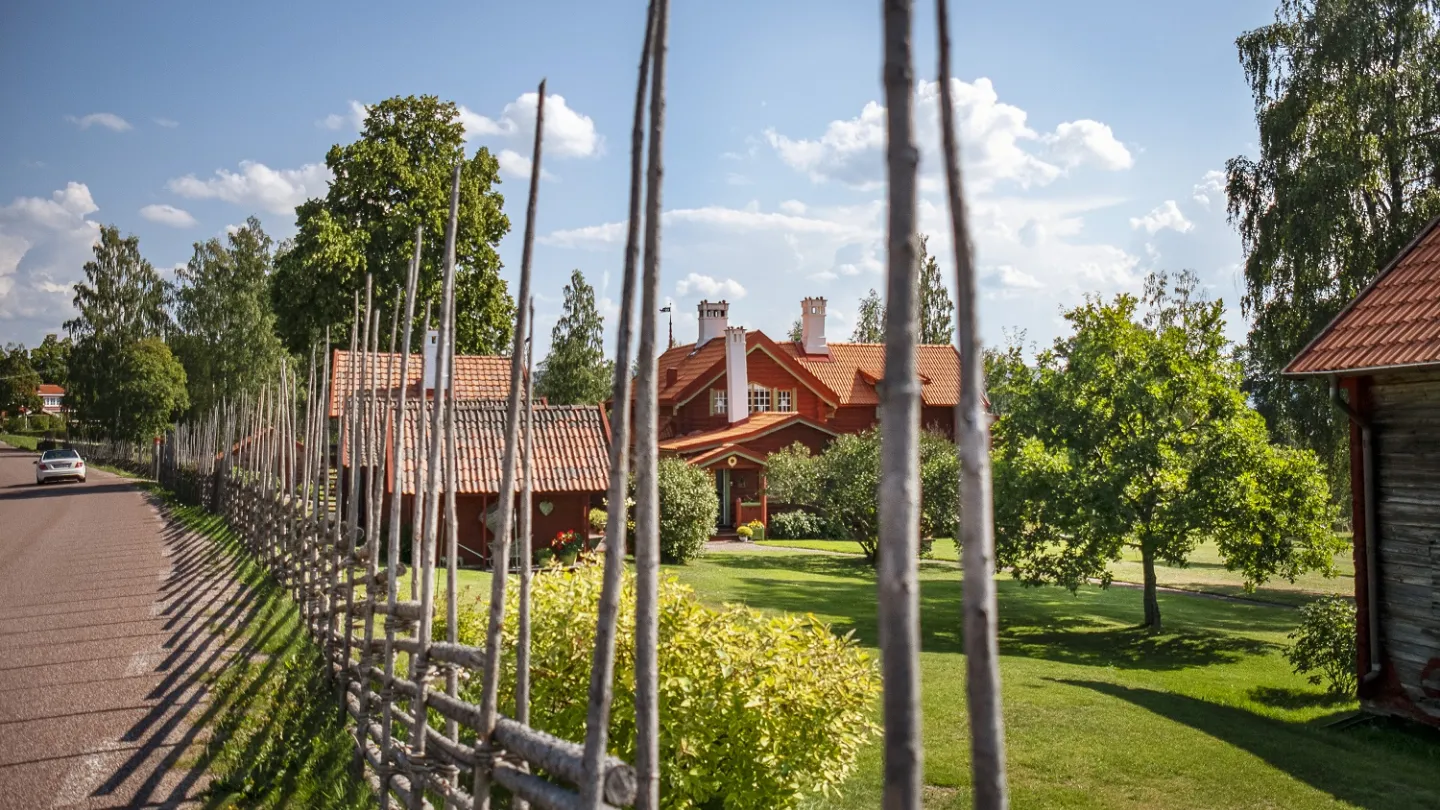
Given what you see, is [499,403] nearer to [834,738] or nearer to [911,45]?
[834,738]

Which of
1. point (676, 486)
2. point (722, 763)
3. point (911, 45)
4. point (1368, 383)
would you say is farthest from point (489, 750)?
point (676, 486)

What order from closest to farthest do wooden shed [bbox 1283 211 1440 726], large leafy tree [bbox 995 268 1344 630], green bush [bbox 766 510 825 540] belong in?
wooden shed [bbox 1283 211 1440 726] → large leafy tree [bbox 995 268 1344 630] → green bush [bbox 766 510 825 540]

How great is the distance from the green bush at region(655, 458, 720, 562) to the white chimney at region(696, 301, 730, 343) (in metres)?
16.0

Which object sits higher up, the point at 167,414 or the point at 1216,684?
the point at 167,414

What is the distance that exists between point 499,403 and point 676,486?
560 centimetres

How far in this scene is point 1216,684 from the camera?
14.7 meters

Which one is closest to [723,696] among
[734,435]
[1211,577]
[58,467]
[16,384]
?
[1211,577]

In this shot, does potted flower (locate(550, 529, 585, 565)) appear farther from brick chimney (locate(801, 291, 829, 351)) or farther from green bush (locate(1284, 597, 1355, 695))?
brick chimney (locate(801, 291, 829, 351))

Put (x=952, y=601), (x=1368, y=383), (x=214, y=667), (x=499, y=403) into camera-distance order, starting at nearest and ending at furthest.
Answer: (x=214, y=667) → (x=1368, y=383) → (x=952, y=601) → (x=499, y=403)

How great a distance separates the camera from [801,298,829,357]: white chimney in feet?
140

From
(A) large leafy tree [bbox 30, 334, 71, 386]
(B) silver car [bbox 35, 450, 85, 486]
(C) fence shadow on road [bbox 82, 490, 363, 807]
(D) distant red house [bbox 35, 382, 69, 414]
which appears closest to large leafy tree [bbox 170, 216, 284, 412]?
(B) silver car [bbox 35, 450, 85, 486]

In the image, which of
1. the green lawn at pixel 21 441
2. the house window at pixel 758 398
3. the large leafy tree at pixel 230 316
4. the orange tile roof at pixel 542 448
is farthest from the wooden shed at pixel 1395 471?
the green lawn at pixel 21 441

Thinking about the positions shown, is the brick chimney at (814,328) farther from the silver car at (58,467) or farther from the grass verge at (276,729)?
the grass verge at (276,729)

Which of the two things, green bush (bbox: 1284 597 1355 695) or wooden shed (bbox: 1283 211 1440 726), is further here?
green bush (bbox: 1284 597 1355 695)
